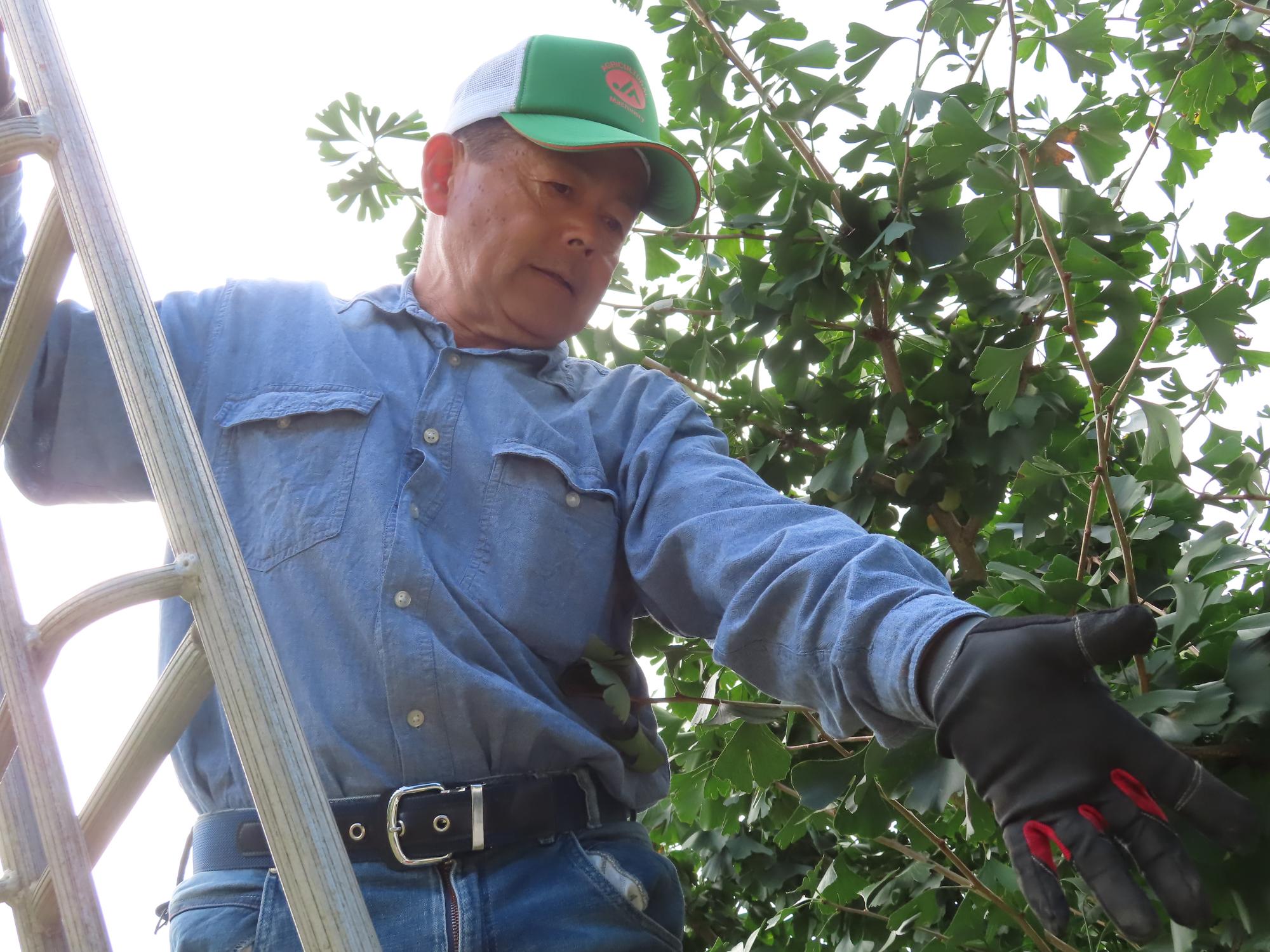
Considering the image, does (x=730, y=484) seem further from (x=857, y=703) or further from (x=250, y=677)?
(x=250, y=677)

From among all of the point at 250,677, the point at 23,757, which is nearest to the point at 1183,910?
the point at 250,677

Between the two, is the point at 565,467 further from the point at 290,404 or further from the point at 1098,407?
the point at 1098,407

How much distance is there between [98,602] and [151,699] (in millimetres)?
81

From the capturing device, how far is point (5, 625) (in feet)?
3.14

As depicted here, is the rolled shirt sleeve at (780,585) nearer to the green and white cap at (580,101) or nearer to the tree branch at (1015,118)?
the green and white cap at (580,101)

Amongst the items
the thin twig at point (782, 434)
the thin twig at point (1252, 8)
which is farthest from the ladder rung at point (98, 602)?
the thin twig at point (1252, 8)

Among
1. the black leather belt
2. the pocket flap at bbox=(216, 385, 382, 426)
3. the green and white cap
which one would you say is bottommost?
the black leather belt

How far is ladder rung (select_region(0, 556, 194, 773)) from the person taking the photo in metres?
0.91

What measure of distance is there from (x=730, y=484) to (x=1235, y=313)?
83 cm

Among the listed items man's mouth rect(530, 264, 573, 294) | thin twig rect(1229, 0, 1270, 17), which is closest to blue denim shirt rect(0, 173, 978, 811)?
man's mouth rect(530, 264, 573, 294)

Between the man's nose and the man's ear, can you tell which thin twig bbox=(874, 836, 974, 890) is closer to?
the man's nose

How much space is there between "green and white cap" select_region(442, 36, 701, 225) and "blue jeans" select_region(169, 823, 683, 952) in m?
0.98

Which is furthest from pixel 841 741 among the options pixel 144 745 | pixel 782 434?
pixel 144 745

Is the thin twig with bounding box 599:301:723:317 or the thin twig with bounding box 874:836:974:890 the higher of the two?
the thin twig with bounding box 599:301:723:317
